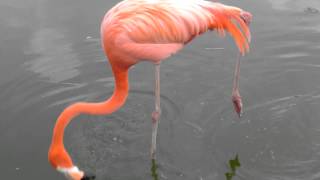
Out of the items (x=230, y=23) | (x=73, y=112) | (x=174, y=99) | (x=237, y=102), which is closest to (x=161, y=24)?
(x=230, y=23)

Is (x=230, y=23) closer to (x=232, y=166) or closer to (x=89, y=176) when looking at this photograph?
(x=232, y=166)

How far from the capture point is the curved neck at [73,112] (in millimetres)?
3666

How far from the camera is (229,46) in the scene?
19.9 feet

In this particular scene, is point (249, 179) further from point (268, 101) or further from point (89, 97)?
point (89, 97)

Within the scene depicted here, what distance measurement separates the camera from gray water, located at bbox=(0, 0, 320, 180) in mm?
4441

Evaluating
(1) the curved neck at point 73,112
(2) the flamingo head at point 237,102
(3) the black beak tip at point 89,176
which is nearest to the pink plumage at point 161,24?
(1) the curved neck at point 73,112

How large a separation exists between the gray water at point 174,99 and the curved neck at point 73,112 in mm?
626

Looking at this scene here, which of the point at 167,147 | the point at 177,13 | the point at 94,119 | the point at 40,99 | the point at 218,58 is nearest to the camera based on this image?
the point at 177,13

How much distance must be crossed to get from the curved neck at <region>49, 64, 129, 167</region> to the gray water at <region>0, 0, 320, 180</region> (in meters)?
0.63

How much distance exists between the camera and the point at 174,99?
5.25 meters

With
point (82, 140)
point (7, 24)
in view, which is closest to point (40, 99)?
point (82, 140)

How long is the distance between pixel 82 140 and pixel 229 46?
231cm

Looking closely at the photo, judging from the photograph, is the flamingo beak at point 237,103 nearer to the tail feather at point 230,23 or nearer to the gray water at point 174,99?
the gray water at point 174,99

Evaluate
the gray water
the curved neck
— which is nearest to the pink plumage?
the curved neck
